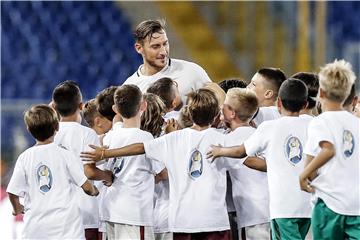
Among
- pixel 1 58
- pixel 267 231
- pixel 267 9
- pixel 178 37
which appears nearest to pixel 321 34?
pixel 267 9

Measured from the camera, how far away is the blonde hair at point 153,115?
7.44 metres

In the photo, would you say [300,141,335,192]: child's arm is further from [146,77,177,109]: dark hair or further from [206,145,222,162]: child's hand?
[146,77,177,109]: dark hair

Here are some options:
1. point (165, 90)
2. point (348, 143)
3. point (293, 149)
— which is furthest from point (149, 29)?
point (348, 143)

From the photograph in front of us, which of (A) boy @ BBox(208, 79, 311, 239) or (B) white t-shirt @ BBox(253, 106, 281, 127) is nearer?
(A) boy @ BBox(208, 79, 311, 239)

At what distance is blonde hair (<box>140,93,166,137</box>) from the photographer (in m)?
7.44

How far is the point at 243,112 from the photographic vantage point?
7348 millimetres

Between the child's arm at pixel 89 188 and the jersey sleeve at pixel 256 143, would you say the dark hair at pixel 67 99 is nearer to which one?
the child's arm at pixel 89 188

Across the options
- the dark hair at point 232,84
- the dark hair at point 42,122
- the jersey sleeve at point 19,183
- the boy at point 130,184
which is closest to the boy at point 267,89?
the dark hair at point 232,84

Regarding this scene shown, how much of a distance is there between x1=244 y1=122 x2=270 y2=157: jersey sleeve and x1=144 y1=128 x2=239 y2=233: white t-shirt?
25 cm

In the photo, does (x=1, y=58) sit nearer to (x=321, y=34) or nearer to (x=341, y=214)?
(x=321, y=34)

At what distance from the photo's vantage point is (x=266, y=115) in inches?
311

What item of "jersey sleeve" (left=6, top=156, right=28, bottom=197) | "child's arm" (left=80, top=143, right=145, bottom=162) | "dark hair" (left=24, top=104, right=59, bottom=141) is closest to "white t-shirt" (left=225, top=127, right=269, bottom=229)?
"child's arm" (left=80, top=143, right=145, bottom=162)

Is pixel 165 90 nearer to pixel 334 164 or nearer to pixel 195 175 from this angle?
pixel 195 175

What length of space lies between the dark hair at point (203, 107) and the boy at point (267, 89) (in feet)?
2.23
